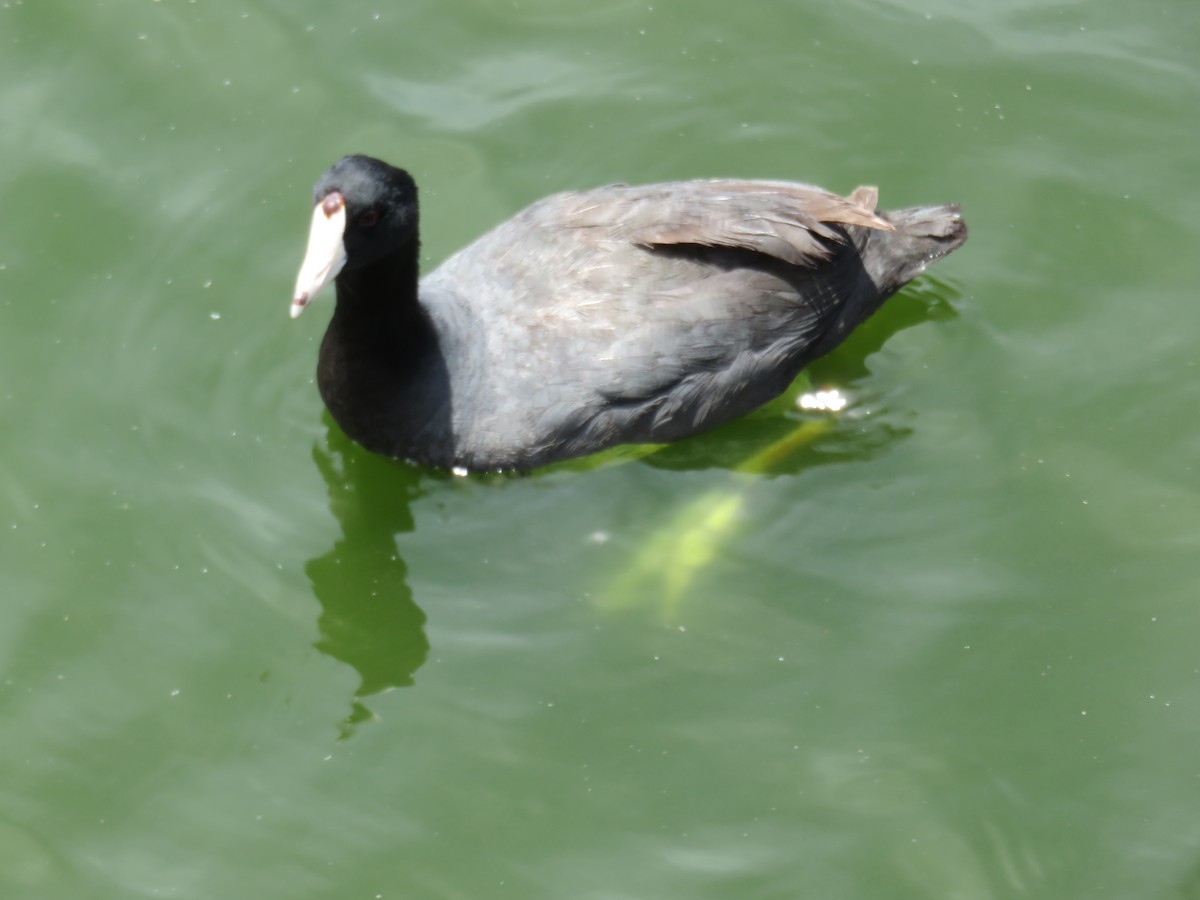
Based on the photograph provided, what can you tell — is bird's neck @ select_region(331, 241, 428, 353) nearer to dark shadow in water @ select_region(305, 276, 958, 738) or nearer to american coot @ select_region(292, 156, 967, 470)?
american coot @ select_region(292, 156, 967, 470)

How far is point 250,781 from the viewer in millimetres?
4789

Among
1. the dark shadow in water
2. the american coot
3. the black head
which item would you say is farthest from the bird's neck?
the dark shadow in water

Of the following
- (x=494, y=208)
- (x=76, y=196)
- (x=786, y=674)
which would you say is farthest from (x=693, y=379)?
(x=76, y=196)

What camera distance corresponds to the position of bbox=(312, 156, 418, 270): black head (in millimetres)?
4859

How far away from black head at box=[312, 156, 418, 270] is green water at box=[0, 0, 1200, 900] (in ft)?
3.02

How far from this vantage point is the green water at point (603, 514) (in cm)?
471

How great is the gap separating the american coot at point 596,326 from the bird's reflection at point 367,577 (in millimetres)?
151

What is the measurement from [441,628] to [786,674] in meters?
1.10

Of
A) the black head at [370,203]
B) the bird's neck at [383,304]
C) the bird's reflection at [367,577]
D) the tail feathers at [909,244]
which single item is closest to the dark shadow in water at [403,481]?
the bird's reflection at [367,577]

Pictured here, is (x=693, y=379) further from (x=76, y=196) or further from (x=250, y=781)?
(x=76, y=196)

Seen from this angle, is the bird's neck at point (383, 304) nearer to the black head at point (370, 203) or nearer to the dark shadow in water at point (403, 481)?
the black head at point (370, 203)

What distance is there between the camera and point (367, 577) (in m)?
5.31

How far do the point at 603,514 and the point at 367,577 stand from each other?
81cm

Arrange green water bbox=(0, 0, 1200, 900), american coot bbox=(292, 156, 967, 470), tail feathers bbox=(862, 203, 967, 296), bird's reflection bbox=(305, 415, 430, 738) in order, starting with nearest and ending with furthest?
green water bbox=(0, 0, 1200, 900), bird's reflection bbox=(305, 415, 430, 738), american coot bbox=(292, 156, 967, 470), tail feathers bbox=(862, 203, 967, 296)
